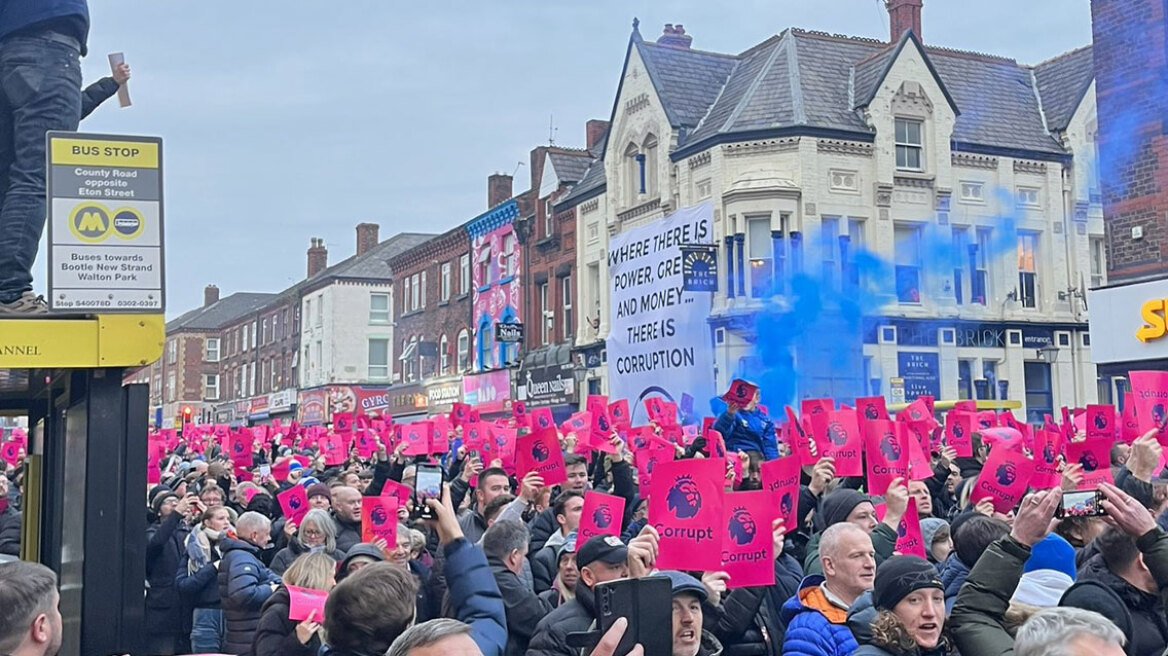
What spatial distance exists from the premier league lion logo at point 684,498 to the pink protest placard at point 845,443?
14.9ft

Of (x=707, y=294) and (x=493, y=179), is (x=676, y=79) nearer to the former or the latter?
(x=707, y=294)

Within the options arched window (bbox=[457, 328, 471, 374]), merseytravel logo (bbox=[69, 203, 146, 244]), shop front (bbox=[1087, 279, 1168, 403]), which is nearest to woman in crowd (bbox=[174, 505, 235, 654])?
merseytravel logo (bbox=[69, 203, 146, 244])

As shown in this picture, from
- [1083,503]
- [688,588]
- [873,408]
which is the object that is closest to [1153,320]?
[873,408]

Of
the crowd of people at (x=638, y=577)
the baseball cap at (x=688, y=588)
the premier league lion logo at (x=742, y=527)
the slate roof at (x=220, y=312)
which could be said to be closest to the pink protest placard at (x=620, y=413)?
the crowd of people at (x=638, y=577)

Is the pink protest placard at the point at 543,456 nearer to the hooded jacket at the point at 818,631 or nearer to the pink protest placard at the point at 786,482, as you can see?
the pink protest placard at the point at 786,482

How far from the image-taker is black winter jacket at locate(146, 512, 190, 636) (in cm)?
793

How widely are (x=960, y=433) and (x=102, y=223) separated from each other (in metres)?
10.4

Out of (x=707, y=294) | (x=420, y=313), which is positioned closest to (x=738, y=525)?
(x=707, y=294)

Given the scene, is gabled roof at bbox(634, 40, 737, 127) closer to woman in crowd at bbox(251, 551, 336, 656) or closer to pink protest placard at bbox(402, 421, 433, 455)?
pink protest placard at bbox(402, 421, 433, 455)

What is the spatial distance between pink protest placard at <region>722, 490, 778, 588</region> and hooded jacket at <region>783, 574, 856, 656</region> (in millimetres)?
664

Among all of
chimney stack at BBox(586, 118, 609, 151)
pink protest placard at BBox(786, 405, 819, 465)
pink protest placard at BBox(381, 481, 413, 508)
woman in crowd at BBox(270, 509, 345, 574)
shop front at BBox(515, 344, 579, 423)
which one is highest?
chimney stack at BBox(586, 118, 609, 151)

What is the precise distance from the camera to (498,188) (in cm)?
4262

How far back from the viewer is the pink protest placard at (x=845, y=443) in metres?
10.0

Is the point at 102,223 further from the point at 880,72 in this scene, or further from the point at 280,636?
the point at 880,72
